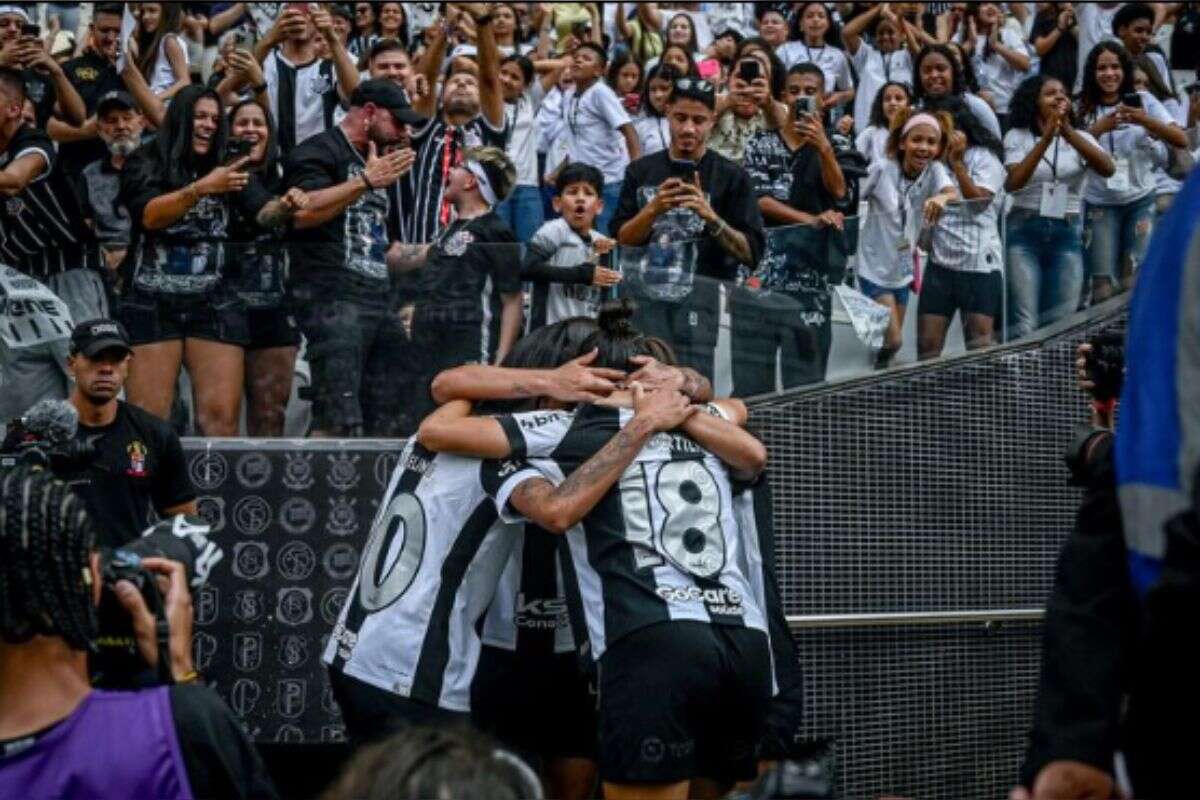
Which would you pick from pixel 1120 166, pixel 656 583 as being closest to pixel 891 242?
pixel 1120 166

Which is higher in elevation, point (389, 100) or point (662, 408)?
point (389, 100)

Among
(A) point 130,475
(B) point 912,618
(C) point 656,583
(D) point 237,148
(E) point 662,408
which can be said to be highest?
(D) point 237,148

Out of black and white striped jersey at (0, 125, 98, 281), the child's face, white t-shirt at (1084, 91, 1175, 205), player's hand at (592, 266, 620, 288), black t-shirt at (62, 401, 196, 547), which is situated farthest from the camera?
white t-shirt at (1084, 91, 1175, 205)

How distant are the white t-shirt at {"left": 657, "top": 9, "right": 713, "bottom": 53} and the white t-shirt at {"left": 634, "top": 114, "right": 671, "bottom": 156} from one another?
241cm

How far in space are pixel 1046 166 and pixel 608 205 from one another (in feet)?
8.62

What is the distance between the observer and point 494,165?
10.5 metres

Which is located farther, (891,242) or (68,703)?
(891,242)

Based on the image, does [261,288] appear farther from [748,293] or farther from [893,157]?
[893,157]

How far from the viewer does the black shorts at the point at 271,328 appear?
9023mm

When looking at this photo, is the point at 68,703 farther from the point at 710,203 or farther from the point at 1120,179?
the point at 1120,179

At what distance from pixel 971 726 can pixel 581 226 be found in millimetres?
2978

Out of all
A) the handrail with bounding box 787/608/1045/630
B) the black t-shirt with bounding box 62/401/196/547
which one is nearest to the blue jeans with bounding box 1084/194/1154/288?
the handrail with bounding box 787/608/1045/630

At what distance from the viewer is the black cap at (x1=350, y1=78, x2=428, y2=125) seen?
978 centimetres

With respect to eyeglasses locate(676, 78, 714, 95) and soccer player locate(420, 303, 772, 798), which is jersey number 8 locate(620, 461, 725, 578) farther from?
eyeglasses locate(676, 78, 714, 95)
